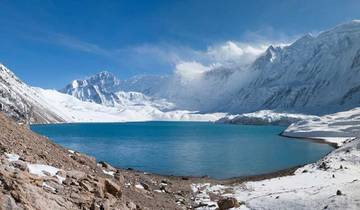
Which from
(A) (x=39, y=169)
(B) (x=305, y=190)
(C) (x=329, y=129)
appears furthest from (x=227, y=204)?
(C) (x=329, y=129)

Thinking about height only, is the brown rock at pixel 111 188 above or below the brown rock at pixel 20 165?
below

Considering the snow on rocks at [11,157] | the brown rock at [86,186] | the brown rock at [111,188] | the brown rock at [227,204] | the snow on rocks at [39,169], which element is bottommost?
the brown rock at [227,204]

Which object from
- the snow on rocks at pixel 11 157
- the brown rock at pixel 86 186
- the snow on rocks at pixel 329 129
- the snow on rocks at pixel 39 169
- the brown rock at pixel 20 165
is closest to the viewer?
the brown rock at pixel 20 165

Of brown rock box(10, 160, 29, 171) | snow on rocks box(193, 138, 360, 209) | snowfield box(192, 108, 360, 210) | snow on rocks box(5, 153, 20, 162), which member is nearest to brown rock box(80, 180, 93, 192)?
brown rock box(10, 160, 29, 171)

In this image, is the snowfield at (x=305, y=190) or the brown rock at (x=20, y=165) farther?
the snowfield at (x=305, y=190)

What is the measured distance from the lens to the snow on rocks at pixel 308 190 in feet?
92.1

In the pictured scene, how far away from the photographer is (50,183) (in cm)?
2128

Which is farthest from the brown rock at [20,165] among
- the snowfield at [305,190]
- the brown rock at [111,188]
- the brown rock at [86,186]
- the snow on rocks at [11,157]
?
the snowfield at [305,190]

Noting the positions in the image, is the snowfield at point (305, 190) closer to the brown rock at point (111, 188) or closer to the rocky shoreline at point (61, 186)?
the rocky shoreline at point (61, 186)

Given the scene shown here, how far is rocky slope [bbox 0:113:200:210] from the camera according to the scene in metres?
18.6

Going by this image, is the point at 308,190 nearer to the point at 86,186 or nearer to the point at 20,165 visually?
the point at 86,186

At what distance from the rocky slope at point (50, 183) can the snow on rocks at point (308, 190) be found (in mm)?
5890

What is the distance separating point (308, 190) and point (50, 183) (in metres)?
19.0

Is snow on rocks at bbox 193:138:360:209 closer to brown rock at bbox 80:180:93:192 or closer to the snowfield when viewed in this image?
the snowfield
